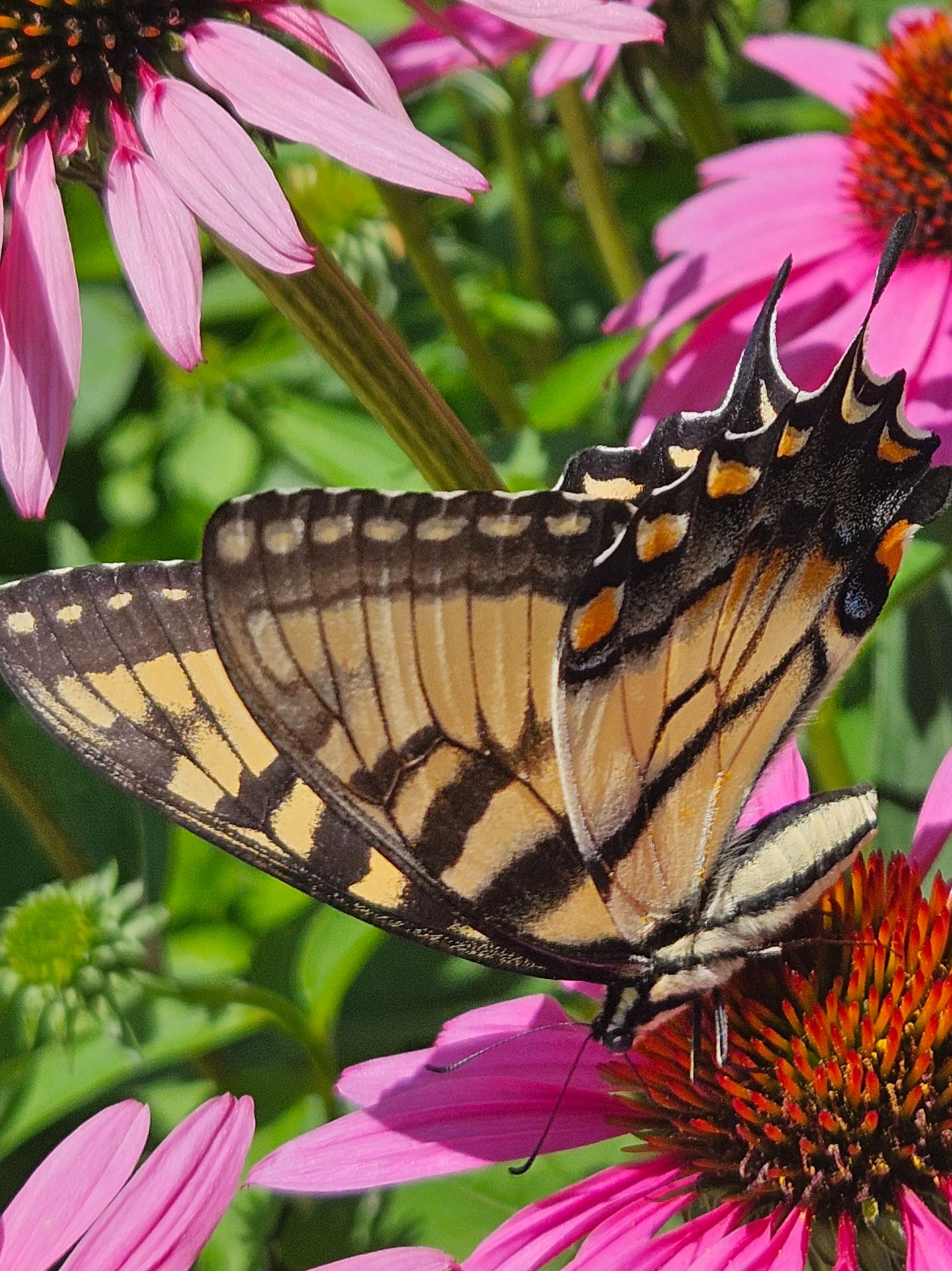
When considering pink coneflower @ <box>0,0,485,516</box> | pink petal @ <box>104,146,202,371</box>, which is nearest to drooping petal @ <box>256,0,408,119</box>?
pink coneflower @ <box>0,0,485,516</box>

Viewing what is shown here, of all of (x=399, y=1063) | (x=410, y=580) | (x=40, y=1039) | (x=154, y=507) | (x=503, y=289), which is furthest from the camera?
(x=503, y=289)

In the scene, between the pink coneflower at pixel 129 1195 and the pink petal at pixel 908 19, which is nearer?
the pink coneflower at pixel 129 1195

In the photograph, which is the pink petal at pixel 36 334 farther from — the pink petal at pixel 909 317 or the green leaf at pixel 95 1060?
the pink petal at pixel 909 317

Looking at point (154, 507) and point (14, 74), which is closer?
point (14, 74)

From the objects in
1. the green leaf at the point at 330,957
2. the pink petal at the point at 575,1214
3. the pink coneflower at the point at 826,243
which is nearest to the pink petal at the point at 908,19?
the pink coneflower at the point at 826,243

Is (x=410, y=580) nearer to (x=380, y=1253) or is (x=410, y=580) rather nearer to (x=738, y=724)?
(x=738, y=724)

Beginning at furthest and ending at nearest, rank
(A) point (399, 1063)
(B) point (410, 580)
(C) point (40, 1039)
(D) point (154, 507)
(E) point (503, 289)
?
(E) point (503, 289) → (D) point (154, 507) → (C) point (40, 1039) → (A) point (399, 1063) → (B) point (410, 580)

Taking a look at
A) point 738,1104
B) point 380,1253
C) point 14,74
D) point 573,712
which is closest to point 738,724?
point 573,712

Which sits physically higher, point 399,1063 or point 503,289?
point 503,289
